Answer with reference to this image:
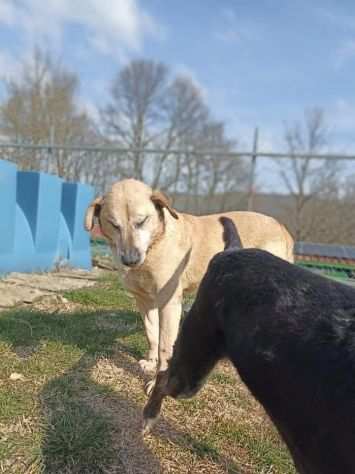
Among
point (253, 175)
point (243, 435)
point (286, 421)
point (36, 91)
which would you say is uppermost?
point (36, 91)

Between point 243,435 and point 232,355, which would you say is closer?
point 232,355

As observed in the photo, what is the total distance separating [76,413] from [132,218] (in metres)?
1.34

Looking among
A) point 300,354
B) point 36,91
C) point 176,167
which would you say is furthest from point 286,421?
point 36,91

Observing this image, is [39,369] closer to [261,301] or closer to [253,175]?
[261,301]

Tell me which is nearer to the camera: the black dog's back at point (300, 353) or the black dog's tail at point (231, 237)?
the black dog's back at point (300, 353)

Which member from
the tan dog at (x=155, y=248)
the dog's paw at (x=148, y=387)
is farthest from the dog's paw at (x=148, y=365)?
the dog's paw at (x=148, y=387)

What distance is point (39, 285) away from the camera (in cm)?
561

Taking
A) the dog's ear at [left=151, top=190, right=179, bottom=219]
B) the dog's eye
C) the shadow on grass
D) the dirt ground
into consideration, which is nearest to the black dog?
the shadow on grass

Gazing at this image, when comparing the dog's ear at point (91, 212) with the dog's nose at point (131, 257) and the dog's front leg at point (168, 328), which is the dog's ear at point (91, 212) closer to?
the dog's nose at point (131, 257)

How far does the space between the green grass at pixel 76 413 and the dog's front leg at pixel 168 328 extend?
32 cm

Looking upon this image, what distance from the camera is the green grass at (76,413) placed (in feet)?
6.57

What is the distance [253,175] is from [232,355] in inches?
262

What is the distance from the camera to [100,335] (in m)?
3.71

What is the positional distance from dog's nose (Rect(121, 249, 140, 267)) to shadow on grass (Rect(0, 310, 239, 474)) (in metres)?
0.86
